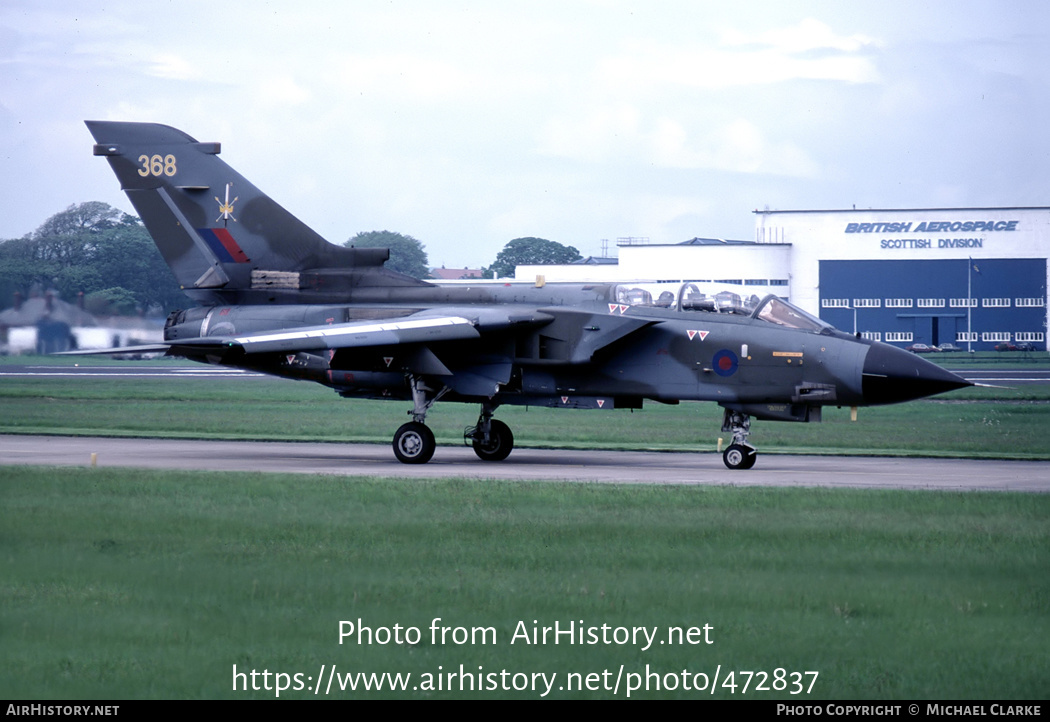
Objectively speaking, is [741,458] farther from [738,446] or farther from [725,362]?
[725,362]

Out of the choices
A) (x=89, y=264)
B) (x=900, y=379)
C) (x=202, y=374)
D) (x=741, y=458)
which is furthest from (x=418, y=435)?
(x=202, y=374)

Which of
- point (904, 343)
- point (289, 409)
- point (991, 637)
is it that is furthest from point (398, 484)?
point (904, 343)

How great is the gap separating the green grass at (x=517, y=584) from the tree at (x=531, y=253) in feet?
395

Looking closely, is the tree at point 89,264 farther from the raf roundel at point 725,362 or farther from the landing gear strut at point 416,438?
the raf roundel at point 725,362

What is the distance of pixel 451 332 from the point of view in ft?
60.9

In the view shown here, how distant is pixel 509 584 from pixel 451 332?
395 inches

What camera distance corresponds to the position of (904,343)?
91062 mm

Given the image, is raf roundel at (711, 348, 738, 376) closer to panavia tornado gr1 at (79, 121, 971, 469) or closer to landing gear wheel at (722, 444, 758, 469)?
panavia tornado gr1 at (79, 121, 971, 469)

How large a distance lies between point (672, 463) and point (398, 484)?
246 inches

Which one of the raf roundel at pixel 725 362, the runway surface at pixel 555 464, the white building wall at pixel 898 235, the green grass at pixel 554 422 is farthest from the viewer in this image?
the white building wall at pixel 898 235

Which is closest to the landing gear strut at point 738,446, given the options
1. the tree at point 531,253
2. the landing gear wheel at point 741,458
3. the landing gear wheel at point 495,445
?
the landing gear wheel at point 741,458

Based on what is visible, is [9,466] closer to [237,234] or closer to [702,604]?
[237,234]

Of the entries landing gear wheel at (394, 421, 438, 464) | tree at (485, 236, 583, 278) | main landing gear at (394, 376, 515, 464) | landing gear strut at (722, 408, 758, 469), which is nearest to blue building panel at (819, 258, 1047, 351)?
tree at (485, 236, 583, 278)

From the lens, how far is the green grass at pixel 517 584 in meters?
6.84
